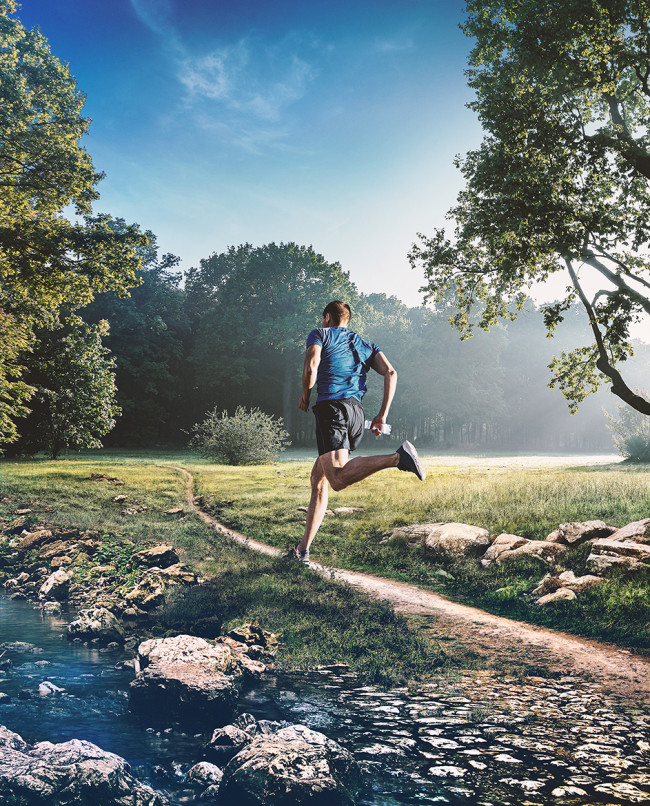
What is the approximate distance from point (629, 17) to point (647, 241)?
4323 mm

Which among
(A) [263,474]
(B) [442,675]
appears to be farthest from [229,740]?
(A) [263,474]

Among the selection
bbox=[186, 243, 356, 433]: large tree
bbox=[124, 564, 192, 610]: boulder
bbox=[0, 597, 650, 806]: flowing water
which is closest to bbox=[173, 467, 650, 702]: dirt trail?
bbox=[0, 597, 650, 806]: flowing water

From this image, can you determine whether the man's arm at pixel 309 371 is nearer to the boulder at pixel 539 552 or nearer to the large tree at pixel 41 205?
the boulder at pixel 539 552

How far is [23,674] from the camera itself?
4.30m

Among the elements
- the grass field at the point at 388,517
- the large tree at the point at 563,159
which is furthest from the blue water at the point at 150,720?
the large tree at the point at 563,159

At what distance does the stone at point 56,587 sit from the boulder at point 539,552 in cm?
609

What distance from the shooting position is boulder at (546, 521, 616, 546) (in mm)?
8688

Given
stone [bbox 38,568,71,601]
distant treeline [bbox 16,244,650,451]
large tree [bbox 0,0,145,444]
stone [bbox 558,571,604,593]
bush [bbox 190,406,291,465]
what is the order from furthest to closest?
distant treeline [bbox 16,244,650,451], bush [bbox 190,406,291,465], large tree [bbox 0,0,145,444], stone [bbox 558,571,604,593], stone [bbox 38,568,71,601]

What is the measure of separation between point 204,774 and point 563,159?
12.4 metres

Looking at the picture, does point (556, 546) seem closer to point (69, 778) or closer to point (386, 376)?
point (386, 376)

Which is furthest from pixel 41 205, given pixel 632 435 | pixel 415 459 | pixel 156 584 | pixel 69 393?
pixel 632 435

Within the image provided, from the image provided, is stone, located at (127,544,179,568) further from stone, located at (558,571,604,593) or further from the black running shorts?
stone, located at (558,571,604,593)

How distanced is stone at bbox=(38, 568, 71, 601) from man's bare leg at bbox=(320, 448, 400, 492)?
4082 mm

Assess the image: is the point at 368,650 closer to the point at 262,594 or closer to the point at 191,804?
the point at 262,594
